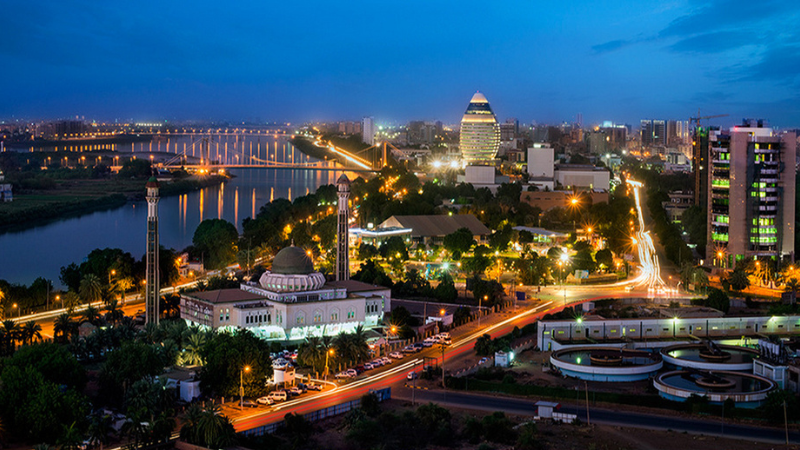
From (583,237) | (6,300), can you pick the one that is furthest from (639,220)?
(6,300)

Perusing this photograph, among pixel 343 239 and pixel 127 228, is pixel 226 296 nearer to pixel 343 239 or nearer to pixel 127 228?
pixel 343 239

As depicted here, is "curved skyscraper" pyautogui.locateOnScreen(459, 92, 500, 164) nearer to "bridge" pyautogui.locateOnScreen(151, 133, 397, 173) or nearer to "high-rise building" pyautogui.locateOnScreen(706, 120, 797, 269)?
"bridge" pyautogui.locateOnScreen(151, 133, 397, 173)

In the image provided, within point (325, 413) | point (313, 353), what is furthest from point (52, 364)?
point (313, 353)

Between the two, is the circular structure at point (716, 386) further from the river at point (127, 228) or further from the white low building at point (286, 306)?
the river at point (127, 228)

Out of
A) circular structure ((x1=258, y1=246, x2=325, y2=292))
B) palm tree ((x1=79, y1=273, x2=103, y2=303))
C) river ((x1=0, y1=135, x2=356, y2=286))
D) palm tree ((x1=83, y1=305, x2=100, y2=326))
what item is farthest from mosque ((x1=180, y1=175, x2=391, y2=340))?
river ((x1=0, y1=135, x2=356, y2=286))

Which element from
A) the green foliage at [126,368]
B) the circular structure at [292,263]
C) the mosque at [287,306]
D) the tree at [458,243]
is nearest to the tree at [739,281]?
the tree at [458,243]
